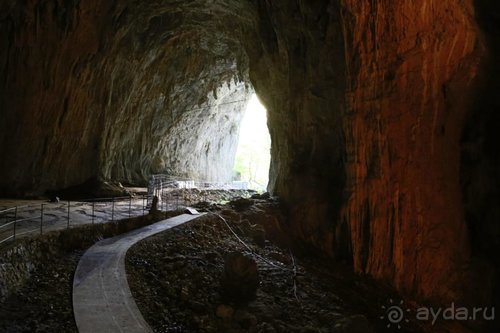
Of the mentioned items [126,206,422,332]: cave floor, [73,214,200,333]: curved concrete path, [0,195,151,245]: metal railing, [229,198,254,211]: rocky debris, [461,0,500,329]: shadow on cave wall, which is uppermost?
[461,0,500,329]: shadow on cave wall

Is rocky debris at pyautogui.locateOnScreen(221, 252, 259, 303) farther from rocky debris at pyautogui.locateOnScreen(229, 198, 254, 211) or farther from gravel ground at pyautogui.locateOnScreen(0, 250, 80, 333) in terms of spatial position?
rocky debris at pyautogui.locateOnScreen(229, 198, 254, 211)

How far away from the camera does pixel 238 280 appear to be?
9117 mm

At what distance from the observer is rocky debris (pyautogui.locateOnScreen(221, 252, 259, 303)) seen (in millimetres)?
9086

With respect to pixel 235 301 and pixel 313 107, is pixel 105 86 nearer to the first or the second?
pixel 313 107

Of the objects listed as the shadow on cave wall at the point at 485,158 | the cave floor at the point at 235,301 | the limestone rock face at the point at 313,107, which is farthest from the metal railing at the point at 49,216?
the shadow on cave wall at the point at 485,158

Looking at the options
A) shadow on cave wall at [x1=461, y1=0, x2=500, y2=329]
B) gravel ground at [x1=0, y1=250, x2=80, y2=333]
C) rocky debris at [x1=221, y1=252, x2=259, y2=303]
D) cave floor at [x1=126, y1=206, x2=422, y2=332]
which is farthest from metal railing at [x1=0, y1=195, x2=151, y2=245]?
shadow on cave wall at [x1=461, y1=0, x2=500, y2=329]

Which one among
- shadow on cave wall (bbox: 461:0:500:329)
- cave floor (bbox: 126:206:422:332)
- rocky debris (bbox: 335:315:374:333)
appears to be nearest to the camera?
rocky debris (bbox: 335:315:374:333)

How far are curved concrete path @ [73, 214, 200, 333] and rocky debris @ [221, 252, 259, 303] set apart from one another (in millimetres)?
2302

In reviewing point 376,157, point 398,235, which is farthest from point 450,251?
point 376,157

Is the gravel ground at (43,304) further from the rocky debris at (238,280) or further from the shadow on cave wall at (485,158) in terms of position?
the shadow on cave wall at (485,158)

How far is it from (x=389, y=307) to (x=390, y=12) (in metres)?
7.62

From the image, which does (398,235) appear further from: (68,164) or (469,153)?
(68,164)

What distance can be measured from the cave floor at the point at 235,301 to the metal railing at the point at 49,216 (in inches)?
87.7

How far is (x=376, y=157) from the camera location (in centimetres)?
1098
